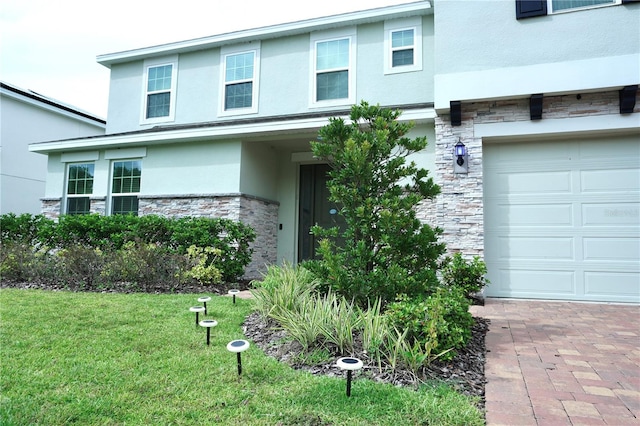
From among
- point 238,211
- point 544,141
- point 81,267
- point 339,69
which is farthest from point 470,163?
point 81,267

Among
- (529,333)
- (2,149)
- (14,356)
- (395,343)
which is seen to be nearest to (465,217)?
(529,333)

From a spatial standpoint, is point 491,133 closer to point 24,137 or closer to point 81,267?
point 81,267

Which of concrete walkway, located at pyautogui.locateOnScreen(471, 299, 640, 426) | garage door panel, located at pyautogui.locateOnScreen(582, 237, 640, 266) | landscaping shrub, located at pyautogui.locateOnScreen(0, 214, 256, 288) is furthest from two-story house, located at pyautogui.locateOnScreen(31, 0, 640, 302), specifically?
concrete walkway, located at pyautogui.locateOnScreen(471, 299, 640, 426)

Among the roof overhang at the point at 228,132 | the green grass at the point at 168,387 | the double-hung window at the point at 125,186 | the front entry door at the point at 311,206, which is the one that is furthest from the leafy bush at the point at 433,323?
the double-hung window at the point at 125,186

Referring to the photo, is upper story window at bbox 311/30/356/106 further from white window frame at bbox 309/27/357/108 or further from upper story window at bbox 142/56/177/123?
upper story window at bbox 142/56/177/123

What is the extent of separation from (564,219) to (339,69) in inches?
224

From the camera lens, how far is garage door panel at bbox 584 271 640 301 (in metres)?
5.71

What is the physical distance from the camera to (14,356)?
3107 mm

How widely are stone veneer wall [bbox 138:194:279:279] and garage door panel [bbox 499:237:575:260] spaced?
5.08 metres

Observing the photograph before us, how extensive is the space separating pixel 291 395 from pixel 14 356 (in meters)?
2.44

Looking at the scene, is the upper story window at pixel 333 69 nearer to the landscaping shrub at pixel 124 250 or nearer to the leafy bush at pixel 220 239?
the leafy bush at pixel 220 239

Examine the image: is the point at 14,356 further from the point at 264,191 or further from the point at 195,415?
the point at 264,191

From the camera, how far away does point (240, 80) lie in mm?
9617

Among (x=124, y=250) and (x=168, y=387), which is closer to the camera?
(x=168, y=387)
